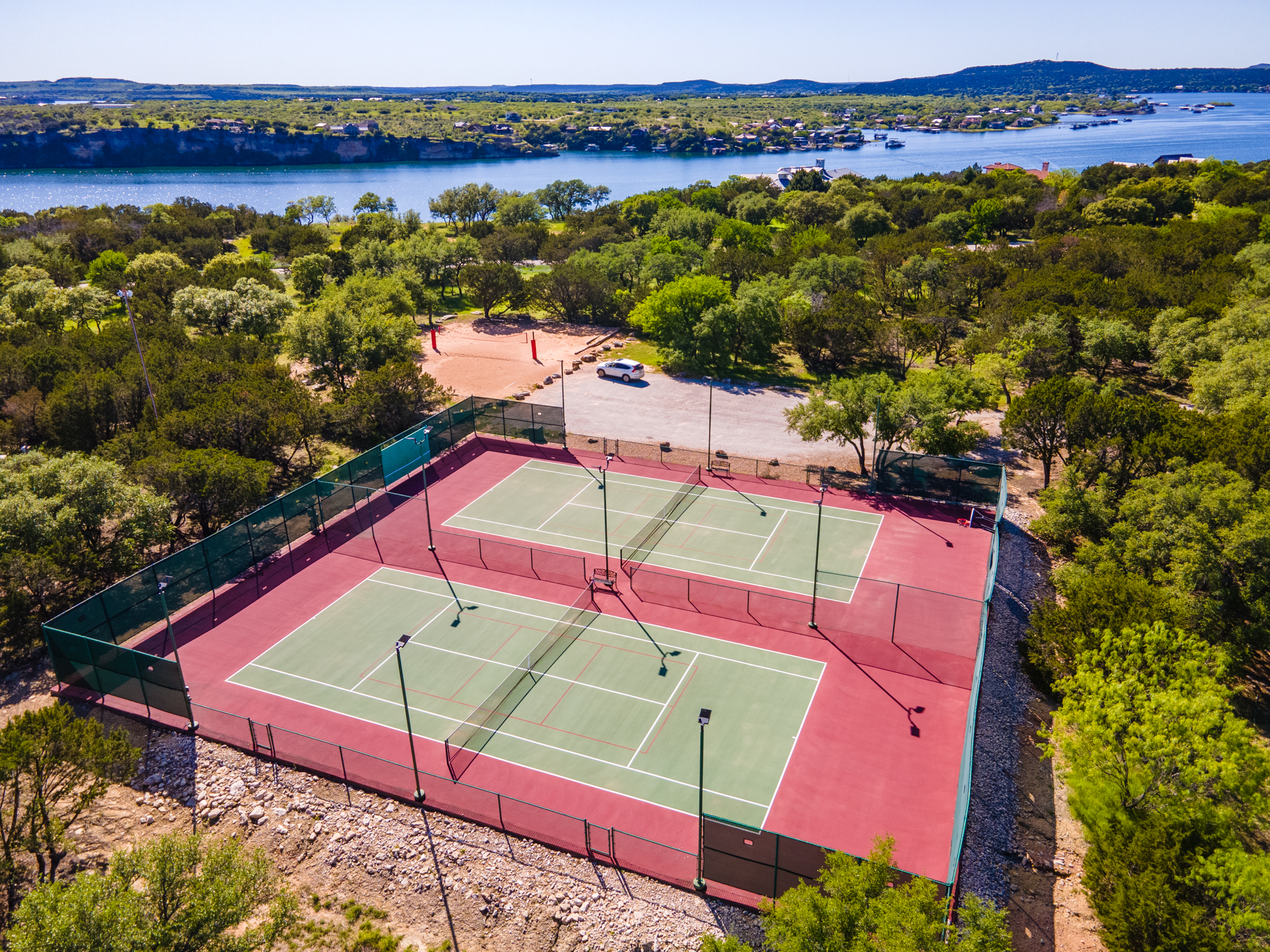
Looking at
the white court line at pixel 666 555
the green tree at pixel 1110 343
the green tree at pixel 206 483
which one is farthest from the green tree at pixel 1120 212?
the green tree at pixel 206 483

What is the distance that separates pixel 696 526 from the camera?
39906mm

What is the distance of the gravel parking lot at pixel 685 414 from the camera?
48.7m

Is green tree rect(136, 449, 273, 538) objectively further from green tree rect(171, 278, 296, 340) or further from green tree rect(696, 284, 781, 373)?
green tree rect(696, 284, 781, 373)

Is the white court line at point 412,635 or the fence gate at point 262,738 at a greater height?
the fence gate at point 262,738

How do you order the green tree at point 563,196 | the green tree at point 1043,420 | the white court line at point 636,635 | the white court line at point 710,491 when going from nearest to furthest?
1. the white court line at point 636,635
2. the white court line at point 710,491
3. the green tree at point 1043,420
4. the green tree at point 563,196

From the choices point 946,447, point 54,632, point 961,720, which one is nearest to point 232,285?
point 54,632

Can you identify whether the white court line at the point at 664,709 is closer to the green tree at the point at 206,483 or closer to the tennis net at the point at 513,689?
the tennis net at the point at 513,689

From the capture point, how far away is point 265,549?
3688cm

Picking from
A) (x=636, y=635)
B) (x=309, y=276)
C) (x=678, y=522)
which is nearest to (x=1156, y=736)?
(x=636, y=635)

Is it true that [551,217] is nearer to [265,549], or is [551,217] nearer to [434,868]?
[265,549]

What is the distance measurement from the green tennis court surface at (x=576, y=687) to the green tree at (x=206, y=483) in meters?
8.77

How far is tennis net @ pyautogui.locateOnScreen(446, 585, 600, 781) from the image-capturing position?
25.6 meters

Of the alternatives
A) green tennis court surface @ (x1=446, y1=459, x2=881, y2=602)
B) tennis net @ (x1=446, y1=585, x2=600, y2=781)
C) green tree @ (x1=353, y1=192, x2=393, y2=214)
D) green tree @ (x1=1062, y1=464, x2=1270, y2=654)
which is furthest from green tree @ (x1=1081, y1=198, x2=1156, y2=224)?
green tree @ (x1=353, y1=192, x2=393, y2=214)

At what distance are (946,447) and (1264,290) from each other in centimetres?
3594
